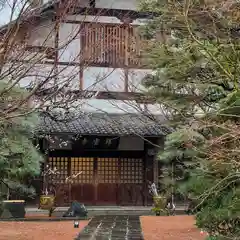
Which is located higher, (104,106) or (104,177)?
(104,106)

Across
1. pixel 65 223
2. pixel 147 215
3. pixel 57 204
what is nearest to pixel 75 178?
pixel 57 204

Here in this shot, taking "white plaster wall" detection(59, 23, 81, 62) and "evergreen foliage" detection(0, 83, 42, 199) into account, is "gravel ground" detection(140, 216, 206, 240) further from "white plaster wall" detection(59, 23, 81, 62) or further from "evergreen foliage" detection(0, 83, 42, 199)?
"white plaster wall" detection(59, 23, 81, 62)

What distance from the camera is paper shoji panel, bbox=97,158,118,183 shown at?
18.8m

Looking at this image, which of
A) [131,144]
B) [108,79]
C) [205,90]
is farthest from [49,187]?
[205,90]

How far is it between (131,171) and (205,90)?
29.4 ft

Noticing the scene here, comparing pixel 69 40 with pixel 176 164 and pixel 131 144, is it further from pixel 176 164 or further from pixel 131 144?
pixel 131 144

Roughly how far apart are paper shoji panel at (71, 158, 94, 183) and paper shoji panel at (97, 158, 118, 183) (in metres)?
0.31

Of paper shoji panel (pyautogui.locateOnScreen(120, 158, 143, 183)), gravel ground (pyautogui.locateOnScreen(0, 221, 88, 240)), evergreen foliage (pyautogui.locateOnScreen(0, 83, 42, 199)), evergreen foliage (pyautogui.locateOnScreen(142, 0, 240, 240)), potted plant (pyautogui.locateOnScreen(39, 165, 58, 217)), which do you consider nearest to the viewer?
evergreen foliage (pyautogui.locateOnScreen(142, 0, 240, 240))

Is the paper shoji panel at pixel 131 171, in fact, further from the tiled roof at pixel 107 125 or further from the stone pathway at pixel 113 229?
the stone pathway at pixel 113 229

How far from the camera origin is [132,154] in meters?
19.2

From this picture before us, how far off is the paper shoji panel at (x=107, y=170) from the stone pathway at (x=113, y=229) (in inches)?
137

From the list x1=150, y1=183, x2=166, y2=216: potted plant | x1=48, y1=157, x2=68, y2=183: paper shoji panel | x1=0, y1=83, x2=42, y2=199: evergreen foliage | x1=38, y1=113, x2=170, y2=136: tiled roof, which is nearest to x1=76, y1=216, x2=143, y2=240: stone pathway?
x1=150, y1=183, x2=166, y2=216: potted plant

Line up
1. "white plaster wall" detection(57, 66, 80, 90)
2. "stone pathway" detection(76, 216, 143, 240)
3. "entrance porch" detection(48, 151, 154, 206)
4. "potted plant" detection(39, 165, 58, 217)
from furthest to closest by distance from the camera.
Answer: "entrance porch" detection(48, 151, 154, 206) → "potted plant" detection(39, 165, 58, 217) → "stone pathway" detection(76, 216, 143, 240) → "white plaster wall" detection(57, 66, 80, 90)

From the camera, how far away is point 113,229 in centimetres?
1247
